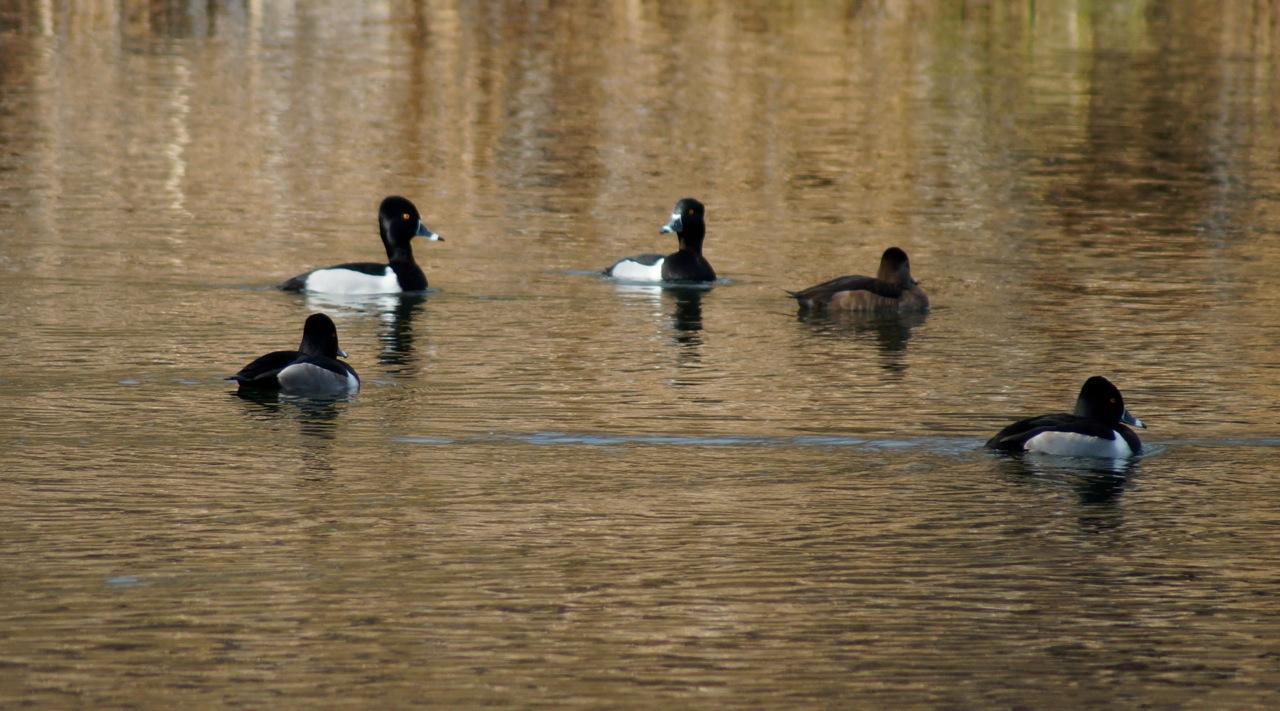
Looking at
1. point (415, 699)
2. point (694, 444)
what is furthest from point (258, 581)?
point (694, 444)

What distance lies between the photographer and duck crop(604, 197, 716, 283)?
24.8 meters

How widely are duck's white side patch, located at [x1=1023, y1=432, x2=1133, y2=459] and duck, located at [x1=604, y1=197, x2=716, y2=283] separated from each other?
30.6 ft

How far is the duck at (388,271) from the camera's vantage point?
76.5 feet

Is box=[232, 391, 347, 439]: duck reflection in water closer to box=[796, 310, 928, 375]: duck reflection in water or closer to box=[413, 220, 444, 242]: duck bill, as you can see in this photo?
box=[796, 310, 928, 375]: duck reflection in water

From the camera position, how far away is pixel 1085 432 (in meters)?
15.7

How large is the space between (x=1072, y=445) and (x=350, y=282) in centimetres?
989

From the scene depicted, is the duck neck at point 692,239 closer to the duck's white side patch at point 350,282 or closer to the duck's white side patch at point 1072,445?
the duck's white side patch at point 350,282

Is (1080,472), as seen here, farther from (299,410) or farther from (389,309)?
(389,309)

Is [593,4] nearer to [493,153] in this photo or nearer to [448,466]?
A: [493,153]

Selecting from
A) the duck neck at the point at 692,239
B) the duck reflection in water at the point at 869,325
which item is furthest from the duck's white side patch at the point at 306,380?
the duck neck at the point at 692,239

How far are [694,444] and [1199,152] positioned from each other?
2438 cm

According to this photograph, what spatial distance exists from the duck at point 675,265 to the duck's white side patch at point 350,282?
2.61 meters

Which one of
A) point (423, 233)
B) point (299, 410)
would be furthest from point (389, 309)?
point (299, 410)

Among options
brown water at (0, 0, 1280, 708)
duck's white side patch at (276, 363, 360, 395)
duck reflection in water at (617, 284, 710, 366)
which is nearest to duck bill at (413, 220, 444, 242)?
brown water at (0, 0, 1280, 708)
